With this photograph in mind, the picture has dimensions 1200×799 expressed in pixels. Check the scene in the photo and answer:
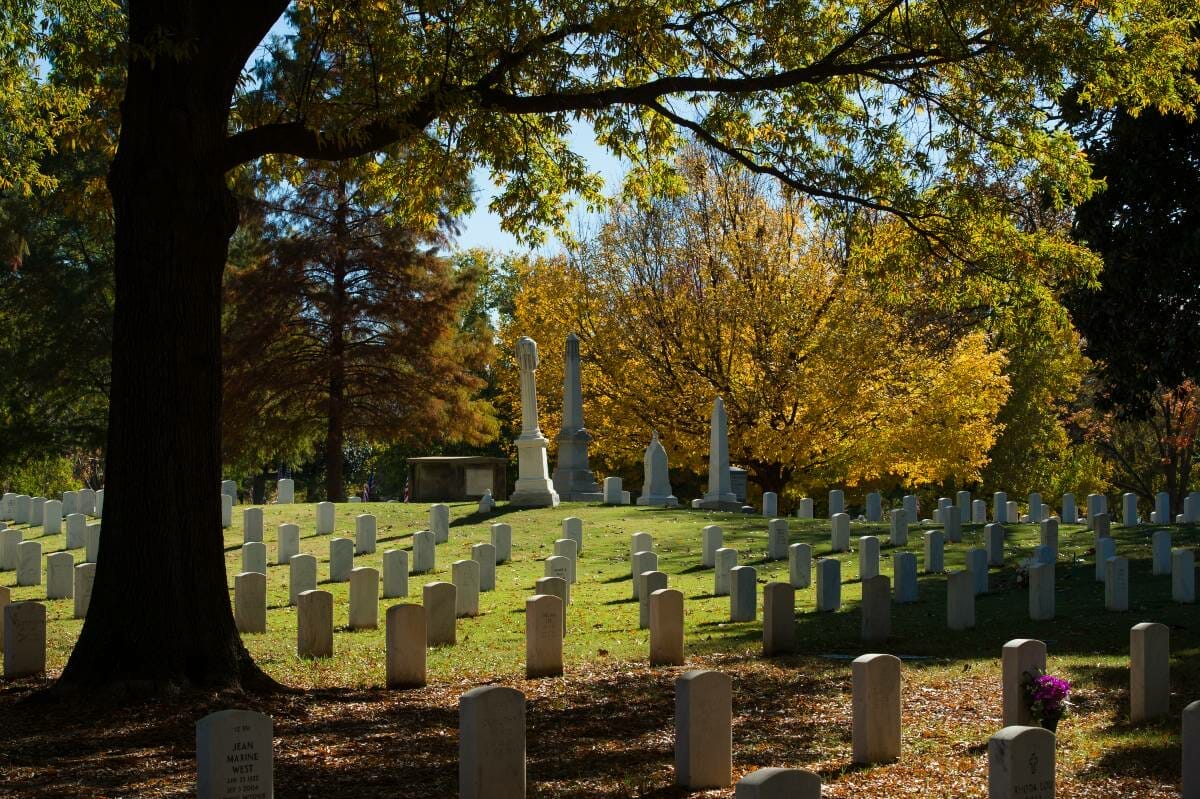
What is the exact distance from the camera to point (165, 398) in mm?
9539

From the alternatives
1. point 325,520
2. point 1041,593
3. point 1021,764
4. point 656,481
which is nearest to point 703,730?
point 1021,764

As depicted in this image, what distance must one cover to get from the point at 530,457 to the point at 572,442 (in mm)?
1826

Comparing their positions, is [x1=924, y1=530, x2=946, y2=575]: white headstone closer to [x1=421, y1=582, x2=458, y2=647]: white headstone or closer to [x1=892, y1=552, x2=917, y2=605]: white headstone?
[x1=892, y1=552, x2=917, y2=605]: white headstone

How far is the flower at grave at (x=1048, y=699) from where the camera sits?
741cm

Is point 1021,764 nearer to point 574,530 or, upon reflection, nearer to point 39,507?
point 574,530

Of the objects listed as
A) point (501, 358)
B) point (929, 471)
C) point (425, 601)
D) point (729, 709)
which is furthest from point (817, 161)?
point (501, 358)

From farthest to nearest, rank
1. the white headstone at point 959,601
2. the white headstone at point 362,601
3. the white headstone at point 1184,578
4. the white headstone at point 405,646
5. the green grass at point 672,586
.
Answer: the white headstone at point 1184,578
the white headstone at point 362,601
the white headstone at point 959,601
the green grass at point 672,586
the white headstone at point 405,646

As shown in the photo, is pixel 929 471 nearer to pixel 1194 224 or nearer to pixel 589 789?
pixel 1194 224

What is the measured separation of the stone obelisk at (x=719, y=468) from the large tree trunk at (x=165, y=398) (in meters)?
17.8

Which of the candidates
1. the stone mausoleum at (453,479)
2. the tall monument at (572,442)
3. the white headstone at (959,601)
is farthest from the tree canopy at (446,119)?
the stone mausoleum at (453,479)

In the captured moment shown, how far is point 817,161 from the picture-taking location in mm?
13195

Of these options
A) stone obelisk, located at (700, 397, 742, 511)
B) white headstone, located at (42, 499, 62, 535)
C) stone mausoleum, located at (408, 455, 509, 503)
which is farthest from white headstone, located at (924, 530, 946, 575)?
white headstone, located at (42, 499, 62, 535)

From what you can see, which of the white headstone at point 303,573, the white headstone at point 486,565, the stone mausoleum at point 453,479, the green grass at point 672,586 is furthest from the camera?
the stone mausoleum at point 453,479

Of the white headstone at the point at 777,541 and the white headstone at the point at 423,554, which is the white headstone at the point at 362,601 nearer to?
the white headstone at the point at 423,554
